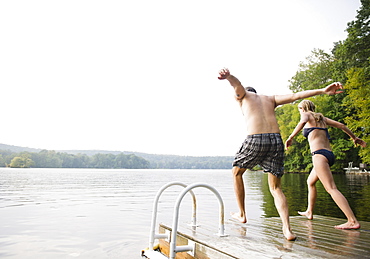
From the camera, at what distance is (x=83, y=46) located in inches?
2140

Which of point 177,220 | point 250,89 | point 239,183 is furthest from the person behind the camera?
point 250,89

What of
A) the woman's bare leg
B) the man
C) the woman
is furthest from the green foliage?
the man

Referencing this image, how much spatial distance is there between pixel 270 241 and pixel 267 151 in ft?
3.37

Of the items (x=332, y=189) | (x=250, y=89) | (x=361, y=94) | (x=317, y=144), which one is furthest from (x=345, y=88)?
(x=250, y=89)

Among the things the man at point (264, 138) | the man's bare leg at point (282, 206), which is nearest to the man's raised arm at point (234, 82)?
the man at point (264, 138)

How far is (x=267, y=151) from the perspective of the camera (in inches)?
143

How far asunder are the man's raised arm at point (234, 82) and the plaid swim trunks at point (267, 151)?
1.88 ft

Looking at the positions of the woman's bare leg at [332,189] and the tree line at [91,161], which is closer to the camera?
the woman's bare leg at [332,189]

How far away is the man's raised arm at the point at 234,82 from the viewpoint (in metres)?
3.50

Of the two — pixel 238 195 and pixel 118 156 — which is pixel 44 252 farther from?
pixel 118 156

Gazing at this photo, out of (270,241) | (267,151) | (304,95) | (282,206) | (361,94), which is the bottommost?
(270,241)

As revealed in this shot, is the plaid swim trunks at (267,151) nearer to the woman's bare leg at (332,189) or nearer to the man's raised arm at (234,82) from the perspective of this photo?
the man's raised arm at (234,82)

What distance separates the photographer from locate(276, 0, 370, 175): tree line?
92.6 feet

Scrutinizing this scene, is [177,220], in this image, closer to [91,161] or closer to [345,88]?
[345,88]
